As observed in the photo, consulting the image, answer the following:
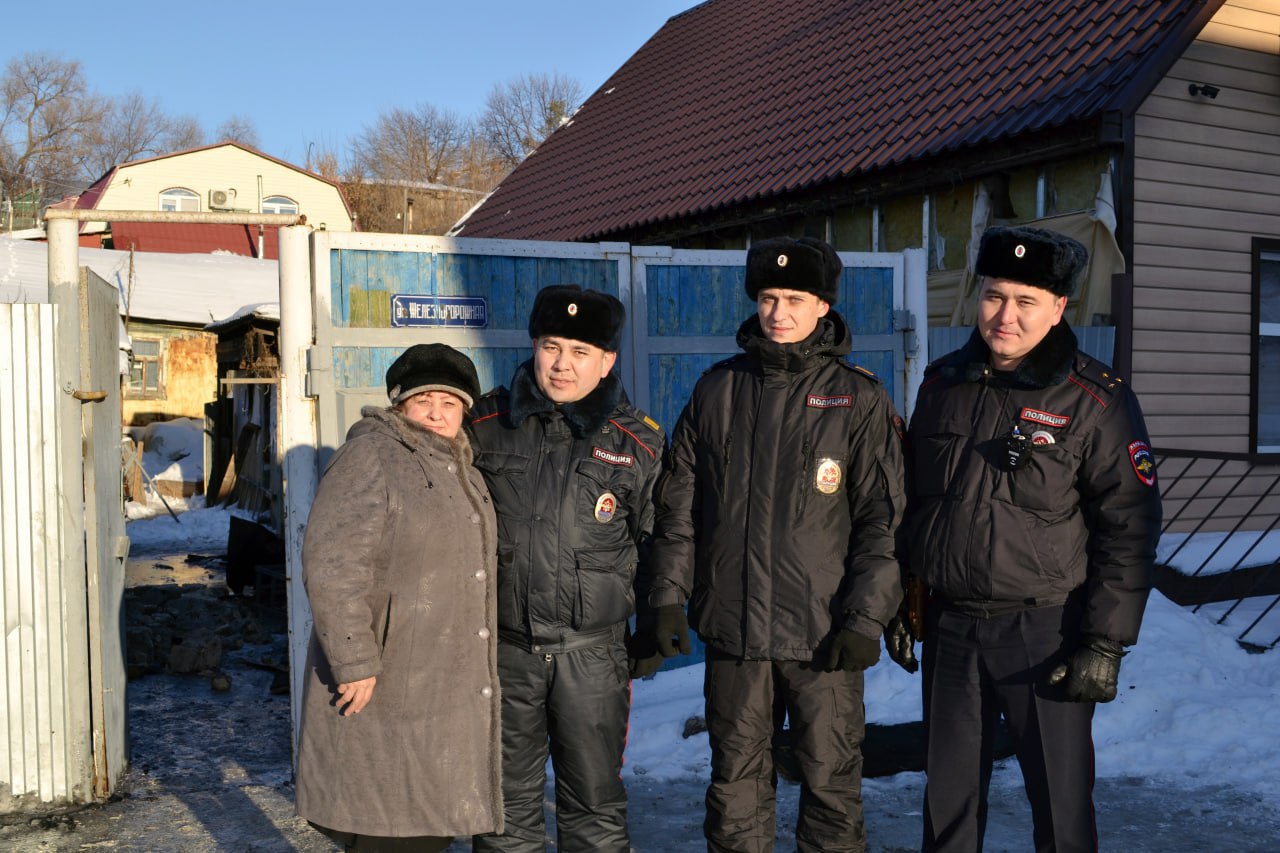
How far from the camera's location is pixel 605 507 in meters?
3.44

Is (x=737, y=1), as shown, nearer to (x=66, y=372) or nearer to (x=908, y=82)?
(x=908, y=82)

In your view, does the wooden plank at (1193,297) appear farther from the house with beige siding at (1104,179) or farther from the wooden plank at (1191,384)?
the wooden plank at (1191,384)

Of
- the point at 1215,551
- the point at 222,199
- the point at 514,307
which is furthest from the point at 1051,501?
the point at 222,199

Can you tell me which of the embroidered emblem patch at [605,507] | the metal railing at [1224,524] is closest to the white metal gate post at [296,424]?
the embroidered emblem patch at [605,507]

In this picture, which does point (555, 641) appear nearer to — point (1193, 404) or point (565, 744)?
point (565, 744)

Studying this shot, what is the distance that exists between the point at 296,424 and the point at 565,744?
7.89ft

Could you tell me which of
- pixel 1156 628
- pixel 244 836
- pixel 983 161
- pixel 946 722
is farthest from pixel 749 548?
pixel 983 161

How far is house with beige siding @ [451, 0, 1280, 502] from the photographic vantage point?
7809 millimetres

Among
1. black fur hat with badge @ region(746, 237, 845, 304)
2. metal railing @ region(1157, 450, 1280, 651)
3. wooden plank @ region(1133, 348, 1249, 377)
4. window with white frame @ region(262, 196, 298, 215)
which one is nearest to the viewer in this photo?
black fur hat with badge @ region(746, 237, 845, 304)

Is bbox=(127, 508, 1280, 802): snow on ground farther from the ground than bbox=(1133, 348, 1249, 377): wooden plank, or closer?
closer

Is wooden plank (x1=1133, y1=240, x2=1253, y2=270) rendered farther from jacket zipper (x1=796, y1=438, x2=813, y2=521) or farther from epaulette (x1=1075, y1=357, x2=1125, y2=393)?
jacket zipper (x1=796, y1=438, x2=813, y2=521)

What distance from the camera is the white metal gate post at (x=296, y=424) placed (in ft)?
16.7

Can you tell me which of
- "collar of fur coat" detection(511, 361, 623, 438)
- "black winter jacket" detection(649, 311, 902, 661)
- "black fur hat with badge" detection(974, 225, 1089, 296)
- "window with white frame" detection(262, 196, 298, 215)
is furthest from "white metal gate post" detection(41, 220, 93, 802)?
"window with white frame" detection(262, 196, 298, 215)

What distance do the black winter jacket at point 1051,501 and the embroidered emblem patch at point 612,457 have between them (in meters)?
0.91
